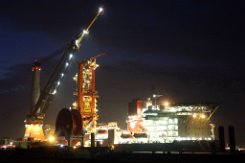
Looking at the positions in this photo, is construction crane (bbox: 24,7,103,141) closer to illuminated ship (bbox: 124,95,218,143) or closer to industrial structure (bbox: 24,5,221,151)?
industrial structure (bbox: 24,5,221,151)

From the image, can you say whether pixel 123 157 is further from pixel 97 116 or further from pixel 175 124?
pixel 97 116

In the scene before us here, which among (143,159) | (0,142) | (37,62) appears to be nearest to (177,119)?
(143,159)

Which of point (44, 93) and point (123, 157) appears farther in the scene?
point (44, 93)

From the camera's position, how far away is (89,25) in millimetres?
118750

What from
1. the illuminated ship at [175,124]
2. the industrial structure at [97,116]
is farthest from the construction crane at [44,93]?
the illuminated ship at [175,124]

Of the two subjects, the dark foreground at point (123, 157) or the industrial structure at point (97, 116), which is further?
the industrial structure at point (97, 116)

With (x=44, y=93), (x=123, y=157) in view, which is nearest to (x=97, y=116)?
(x=44, y=93)

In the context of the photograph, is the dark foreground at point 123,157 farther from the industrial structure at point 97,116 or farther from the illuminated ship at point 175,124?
the illuminated ship at point 175,124

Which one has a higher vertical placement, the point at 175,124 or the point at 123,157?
the point at 175,124

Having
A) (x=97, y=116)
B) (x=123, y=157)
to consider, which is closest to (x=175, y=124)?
(x=97, y=116)

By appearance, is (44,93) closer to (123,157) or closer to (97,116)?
(97,116)

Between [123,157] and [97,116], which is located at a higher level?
[97,116]

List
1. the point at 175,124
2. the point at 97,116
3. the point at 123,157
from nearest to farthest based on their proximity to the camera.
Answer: the point at 123,157, the point at 175,124, the point at 97,116

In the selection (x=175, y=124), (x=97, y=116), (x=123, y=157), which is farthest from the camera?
(x=97, y=116)
